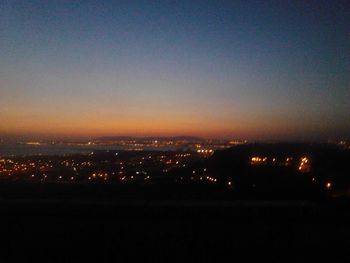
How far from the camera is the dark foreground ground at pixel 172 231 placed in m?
3.03

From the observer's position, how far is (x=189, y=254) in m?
3.03

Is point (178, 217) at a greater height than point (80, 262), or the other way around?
point (178, 217)

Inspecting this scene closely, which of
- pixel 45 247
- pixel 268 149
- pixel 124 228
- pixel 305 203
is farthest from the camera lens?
pixel 268 149

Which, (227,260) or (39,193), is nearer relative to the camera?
(227,260)

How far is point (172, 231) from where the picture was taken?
3.35 m

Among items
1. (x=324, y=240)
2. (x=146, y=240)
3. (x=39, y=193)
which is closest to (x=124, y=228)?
(x=146, y=240)

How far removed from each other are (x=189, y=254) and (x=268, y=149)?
145 feet

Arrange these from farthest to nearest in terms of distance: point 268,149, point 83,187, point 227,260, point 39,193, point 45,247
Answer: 1. point 268,149
2. point 83,187
3. point 39,193
4. point 45,247
5. point 227,260

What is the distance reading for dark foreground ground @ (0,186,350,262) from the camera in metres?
3.03

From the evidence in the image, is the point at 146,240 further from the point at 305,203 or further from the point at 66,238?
the point at 305,203

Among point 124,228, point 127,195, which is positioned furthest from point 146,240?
point 127,195

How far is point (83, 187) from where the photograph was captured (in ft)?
20.4

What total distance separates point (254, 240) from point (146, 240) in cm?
106

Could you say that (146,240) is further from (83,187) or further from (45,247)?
(83,187)
